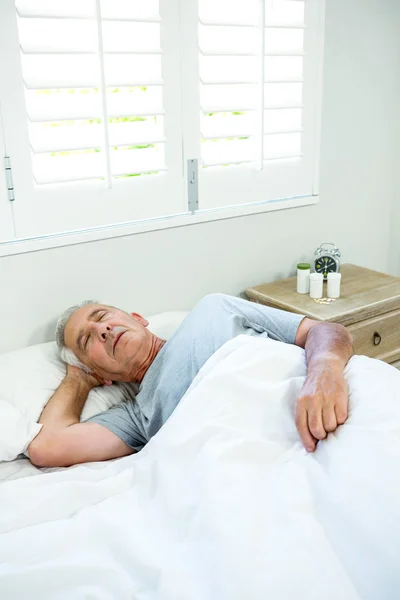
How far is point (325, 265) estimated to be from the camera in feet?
7.13

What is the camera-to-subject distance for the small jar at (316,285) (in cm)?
203

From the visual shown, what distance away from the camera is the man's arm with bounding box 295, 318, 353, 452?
1.17 m

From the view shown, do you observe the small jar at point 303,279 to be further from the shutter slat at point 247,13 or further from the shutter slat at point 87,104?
the shutter slat at point 247,13

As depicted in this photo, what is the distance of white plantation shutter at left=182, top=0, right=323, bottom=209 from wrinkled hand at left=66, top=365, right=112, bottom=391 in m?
0.72

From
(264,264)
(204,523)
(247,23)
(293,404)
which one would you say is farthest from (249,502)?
(247,23)

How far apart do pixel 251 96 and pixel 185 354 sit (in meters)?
0.98

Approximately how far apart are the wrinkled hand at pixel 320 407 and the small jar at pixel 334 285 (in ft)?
2.58

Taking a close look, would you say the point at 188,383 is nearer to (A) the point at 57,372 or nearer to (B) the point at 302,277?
(A) the point at 57,372

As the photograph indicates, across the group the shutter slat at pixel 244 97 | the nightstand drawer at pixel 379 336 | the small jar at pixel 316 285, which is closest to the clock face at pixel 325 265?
the small jar at pixel 316 285

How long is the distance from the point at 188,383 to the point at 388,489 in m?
0.64

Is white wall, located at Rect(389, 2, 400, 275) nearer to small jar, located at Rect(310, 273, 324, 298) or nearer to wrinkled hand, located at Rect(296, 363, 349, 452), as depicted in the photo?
small jar, located at Rect(310, 273, 324, 298)

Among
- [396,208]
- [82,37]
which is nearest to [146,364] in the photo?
[82,37]

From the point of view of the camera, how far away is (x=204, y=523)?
3.32ft

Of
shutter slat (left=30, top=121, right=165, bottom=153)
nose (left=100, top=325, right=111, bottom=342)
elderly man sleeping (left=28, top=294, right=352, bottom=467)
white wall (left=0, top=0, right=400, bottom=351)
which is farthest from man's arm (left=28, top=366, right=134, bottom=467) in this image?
shutter slat (left=30, top=121, right=165, bottom=153)
